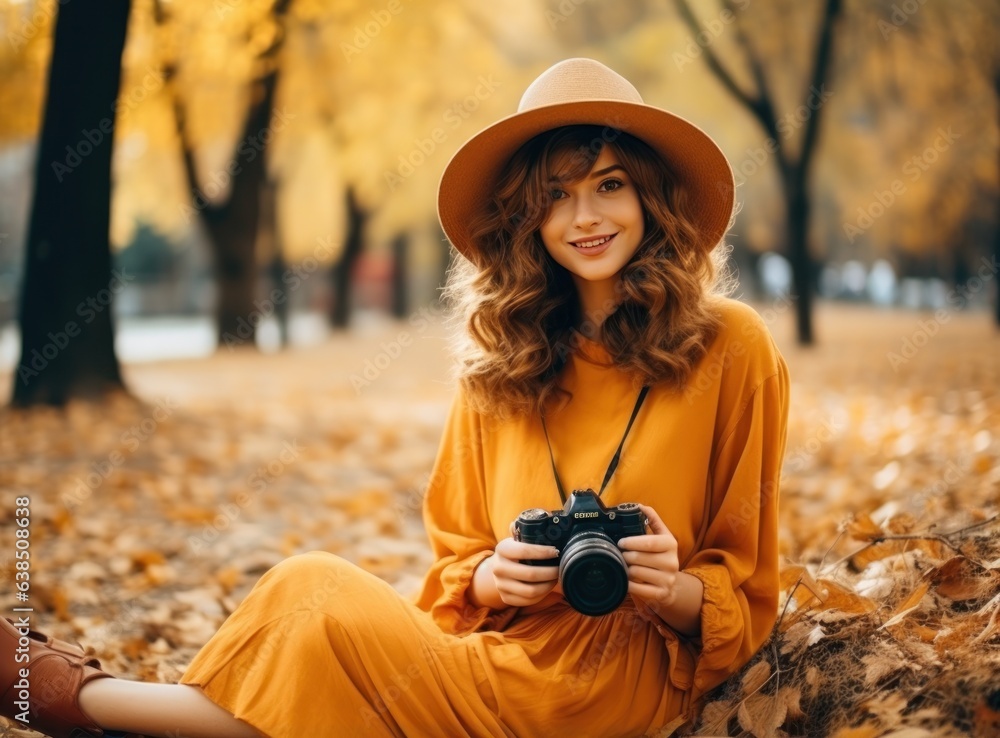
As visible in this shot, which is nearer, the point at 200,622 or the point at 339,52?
the point at 200,622

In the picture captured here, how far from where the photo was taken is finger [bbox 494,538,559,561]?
6.86ft

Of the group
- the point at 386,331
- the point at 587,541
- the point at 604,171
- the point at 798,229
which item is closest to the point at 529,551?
the point at 587,541

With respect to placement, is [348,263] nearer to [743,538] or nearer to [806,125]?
[806,125]

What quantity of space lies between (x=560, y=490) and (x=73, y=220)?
19.8 feet

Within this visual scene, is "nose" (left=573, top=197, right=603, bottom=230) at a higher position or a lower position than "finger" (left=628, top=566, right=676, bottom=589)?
higher

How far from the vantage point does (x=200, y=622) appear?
360 centimetres

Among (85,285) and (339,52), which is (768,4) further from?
(85,285)

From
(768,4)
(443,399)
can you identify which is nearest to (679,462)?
(443,399)

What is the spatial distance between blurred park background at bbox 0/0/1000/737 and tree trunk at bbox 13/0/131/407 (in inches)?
0.9

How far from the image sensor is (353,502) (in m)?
5.55

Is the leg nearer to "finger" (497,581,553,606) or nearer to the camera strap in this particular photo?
"finger" (497,581,553,606)

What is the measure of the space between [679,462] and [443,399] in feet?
25.9

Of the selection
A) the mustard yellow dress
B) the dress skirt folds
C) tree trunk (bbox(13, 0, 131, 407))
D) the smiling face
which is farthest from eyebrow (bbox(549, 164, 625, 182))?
tree trunk (bbox(13, 0, 131, 407))

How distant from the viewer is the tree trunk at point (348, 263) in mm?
20438
